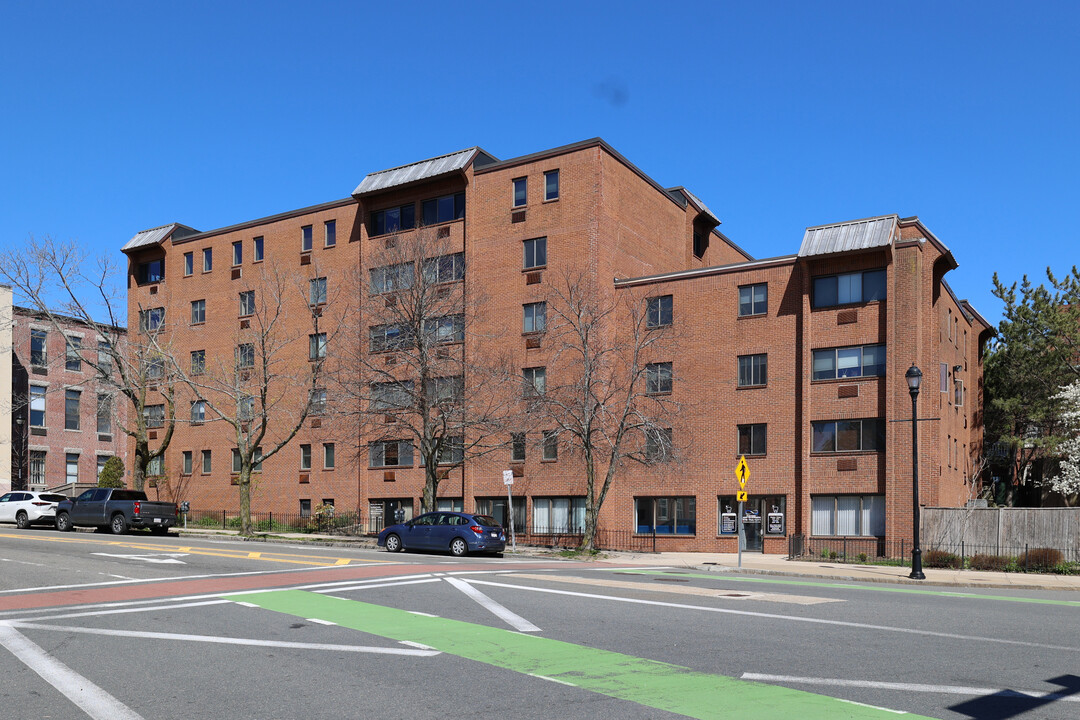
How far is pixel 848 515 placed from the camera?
36562mm

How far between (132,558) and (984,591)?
21105 mm

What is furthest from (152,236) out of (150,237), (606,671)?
(606,671)

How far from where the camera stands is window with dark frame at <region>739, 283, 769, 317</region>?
39.2 m

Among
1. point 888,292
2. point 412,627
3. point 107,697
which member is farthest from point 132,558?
point 888,292

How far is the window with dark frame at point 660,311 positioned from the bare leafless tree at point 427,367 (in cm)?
644

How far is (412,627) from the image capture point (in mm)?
13727

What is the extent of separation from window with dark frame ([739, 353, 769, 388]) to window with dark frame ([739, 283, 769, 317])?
175cm

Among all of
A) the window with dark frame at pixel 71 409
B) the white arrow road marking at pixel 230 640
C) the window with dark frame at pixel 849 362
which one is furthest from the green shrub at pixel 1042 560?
the window with dark frame at pixel 71 409

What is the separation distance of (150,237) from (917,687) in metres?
55.1

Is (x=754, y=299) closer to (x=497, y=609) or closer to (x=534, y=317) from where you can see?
(x=534, y=317)

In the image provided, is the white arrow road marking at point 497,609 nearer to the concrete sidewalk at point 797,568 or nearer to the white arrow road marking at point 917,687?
the white arrow road marking at point 917,687

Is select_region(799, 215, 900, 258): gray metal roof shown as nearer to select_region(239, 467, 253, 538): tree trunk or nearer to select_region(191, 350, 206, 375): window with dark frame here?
select_region(239, 467, 253, 538): tree trunk

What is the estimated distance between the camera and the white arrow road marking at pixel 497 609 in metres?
13.8

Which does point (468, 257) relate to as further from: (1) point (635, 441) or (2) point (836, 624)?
(2) point (836, 624)
